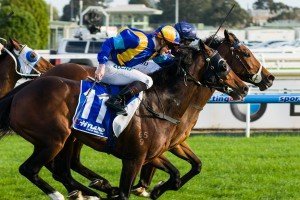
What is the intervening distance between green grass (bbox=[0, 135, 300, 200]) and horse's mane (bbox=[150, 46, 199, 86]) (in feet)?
4.82

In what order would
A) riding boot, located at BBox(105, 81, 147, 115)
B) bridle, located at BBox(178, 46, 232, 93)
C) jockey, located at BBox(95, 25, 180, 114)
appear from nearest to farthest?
riding boot, located at BBox(105, 81, 147, 115) < jockey, located at BBox(95, 25, 180, 114) < bridle, located at BBox(178, 46, 232, 93)

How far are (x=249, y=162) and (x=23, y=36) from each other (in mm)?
27652

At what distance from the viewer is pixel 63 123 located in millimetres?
7766

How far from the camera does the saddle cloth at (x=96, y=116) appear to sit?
304 inches

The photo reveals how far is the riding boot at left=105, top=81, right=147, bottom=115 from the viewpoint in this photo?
7730 millimetres

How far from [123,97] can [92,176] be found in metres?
1.42

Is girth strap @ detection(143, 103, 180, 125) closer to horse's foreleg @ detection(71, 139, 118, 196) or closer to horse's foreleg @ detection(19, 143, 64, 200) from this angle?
horse's foreleg @ detection(19, 143, 64, 200)

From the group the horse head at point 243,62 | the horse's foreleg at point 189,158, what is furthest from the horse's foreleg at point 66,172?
the horse head at point 243,62

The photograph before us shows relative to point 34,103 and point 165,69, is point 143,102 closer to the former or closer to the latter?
point 165,69

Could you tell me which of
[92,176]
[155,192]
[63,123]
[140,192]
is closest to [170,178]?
[155,192]

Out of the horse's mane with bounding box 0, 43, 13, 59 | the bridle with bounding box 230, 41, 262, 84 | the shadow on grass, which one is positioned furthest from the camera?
the shadow on grass

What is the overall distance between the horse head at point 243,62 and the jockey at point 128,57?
105 centimetres

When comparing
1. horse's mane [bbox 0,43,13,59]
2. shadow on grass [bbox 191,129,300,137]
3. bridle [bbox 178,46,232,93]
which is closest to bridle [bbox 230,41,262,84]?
bridle [bbox 178,46,232,93]

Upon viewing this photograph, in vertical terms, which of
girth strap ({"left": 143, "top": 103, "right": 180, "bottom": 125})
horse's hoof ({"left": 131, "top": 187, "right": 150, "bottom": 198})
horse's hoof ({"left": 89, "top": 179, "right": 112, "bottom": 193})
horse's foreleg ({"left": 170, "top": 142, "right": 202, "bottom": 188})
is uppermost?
girth strap ({"left": 143, "top": 103, "right": 180, "bottom": 125})
